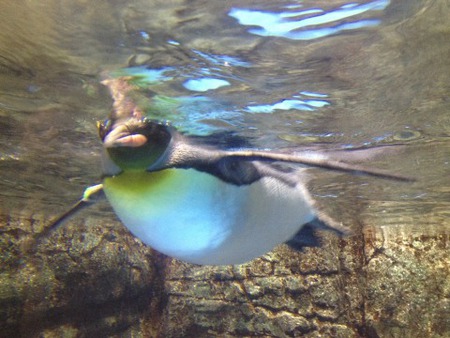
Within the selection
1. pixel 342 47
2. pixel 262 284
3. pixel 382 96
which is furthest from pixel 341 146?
pixel 262 284

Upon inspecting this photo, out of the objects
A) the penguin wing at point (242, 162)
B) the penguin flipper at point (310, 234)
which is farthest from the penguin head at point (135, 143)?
the penguin flipper at point (310, 234)

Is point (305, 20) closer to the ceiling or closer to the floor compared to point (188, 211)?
closer to the ceiling

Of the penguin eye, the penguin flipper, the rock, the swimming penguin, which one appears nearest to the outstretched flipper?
the penguin eye

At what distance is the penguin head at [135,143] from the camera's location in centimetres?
217

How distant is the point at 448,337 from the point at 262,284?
456 centimetres

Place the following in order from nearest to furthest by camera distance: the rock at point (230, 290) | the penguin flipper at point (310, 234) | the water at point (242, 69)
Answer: the penguin flipper at point (310, 234)
the water at point (242, 69)
the rock at point (230, 290)

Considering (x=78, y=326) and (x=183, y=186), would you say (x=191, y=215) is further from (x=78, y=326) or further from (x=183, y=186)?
(x=78, y=326)

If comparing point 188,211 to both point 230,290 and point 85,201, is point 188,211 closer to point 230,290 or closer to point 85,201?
point 85,201

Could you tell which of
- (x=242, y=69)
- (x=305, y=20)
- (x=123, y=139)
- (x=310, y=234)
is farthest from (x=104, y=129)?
(x=242, y=69)

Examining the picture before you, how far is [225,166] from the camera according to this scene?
2535 mm

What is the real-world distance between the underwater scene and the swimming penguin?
12 millimetres

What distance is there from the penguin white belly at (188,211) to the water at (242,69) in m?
2.06

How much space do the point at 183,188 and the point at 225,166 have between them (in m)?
0.38

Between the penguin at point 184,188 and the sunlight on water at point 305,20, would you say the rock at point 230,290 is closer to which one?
the sunlight on water at point 305,20
